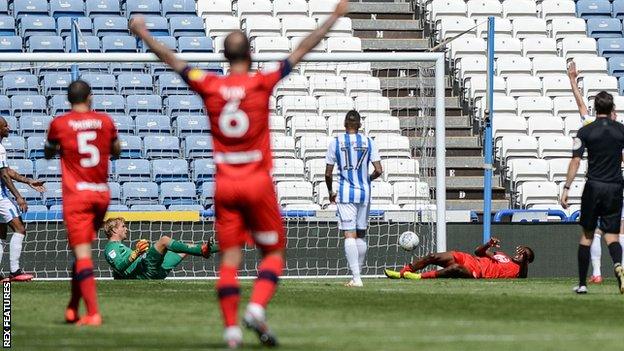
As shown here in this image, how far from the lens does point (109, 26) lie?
25.8 metres

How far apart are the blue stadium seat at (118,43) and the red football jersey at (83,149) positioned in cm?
1509

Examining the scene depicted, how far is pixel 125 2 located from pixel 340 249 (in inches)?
352

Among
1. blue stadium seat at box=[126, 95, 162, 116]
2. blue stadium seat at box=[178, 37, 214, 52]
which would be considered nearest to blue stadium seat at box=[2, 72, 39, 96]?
blue stadium seat at box=[126, 95, 162, 116]

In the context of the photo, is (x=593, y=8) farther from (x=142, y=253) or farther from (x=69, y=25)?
(x=142, y=253)

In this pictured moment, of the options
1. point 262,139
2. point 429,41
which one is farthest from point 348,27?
point 262,139

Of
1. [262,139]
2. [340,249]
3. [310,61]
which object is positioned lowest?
[340,249]

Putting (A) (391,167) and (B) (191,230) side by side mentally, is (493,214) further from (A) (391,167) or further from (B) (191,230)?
(B) (191,230)

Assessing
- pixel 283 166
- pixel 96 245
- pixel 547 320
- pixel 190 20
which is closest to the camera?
pixel 547 320

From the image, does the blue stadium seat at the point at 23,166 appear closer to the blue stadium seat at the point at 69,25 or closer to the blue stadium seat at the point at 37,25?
the blue stadium seat at the point at 37,25

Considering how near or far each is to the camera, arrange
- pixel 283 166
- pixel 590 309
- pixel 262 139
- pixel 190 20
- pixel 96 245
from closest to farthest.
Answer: pixel 262 139
pixel 590 309
pixel 96 245
pixel 283 166
pixel 190 20

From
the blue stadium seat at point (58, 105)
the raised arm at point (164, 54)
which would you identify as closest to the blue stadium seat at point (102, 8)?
the blue stadium seat at point (58, 105)

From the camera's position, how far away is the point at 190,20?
26719mm

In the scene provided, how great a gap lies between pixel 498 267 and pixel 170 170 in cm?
536

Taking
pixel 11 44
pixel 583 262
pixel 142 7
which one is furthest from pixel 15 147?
pixel 583 262
